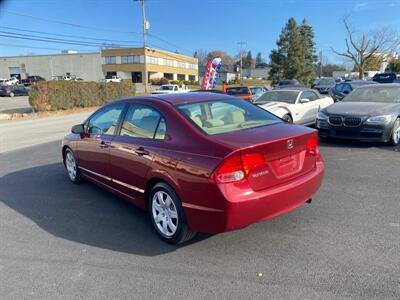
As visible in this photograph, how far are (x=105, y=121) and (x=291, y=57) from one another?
52717 millimetres

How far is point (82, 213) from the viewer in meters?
4.51

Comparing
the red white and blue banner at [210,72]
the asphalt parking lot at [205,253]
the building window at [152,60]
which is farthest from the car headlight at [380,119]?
the building window at [152,60]

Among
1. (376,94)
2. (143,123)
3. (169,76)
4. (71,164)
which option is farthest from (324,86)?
(169,76)

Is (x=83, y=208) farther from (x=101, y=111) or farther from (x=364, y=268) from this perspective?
(x=364, y=268)

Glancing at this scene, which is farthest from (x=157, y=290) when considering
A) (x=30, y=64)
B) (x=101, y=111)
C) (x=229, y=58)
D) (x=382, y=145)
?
(x=229, y=58)

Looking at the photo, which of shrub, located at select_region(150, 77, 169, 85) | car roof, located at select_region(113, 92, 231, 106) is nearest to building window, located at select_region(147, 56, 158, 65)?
shrub, located at select_region(150, 77, 169, 85)

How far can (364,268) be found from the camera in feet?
9.75

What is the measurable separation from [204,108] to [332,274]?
2.15 meters

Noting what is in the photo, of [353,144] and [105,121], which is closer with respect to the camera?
[105,121]

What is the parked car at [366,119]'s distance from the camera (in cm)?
731

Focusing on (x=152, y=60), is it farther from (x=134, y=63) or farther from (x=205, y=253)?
(x=205, y=253)

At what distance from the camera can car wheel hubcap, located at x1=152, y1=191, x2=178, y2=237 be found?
11.5 feet

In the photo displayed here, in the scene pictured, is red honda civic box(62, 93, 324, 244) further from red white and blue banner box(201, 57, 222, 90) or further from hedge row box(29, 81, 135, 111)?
hedge row box(29, 81, 135, 111)

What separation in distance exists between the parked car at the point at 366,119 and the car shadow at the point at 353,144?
0.63ft
